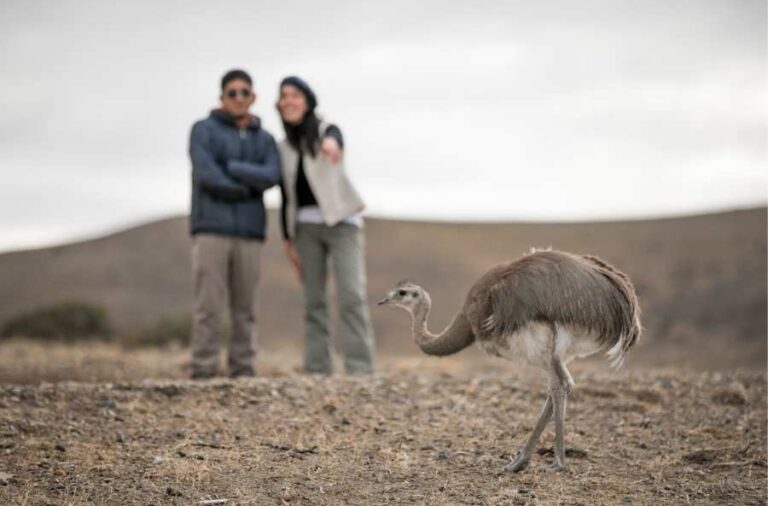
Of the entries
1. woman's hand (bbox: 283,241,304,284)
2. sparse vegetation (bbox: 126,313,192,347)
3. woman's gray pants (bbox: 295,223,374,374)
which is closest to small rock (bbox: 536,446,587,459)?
woman's gray pants (bbox: 295,223,374,374)

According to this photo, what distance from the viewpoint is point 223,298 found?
32.9 feet

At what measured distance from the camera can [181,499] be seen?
5762 mm

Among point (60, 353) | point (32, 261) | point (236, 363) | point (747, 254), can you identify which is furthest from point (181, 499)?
point (32, 261)

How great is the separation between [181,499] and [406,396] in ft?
11.4

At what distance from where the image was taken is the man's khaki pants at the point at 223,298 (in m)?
9.88

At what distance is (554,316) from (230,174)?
4.76m

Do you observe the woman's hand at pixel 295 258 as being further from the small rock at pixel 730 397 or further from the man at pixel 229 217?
the small rock at pixel 730 397

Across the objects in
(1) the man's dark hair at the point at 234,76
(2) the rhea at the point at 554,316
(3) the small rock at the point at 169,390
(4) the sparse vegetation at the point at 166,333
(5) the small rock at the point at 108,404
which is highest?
(1) the man's dark hair at the point at 234,76

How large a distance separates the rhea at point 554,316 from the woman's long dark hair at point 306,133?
385cm

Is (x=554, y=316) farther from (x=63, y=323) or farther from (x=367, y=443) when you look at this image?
(x=63, y=323)

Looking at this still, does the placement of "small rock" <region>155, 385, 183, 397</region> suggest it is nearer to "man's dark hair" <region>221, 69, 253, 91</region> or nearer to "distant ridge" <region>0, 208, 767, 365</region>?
"man's dark hair" <region>221, 69, 253, 91</region>

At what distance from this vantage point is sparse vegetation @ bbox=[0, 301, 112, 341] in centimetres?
2323

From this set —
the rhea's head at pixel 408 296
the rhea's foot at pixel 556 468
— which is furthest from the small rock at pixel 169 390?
the rhea's foot at pixel 556 468

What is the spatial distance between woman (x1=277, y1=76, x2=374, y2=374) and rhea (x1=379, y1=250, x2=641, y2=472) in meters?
3.58
